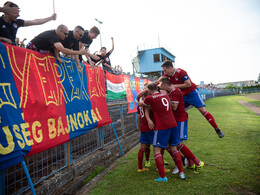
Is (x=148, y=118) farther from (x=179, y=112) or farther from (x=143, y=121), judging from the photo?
(x=179, y=112)

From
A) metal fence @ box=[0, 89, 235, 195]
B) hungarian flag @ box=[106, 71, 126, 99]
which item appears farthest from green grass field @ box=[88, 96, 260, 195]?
hungarian flag @ box=[106, 71, 126, 99]

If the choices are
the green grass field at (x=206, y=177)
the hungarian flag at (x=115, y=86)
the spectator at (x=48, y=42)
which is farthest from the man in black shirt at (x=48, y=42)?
the green grass field at (x=206, y=177)

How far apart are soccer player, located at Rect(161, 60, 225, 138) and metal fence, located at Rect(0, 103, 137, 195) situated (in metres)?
2.51

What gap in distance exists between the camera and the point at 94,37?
15.9ft

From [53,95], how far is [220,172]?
3714 mm

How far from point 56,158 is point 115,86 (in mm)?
3591

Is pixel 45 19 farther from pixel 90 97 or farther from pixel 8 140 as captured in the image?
pixel 8 140

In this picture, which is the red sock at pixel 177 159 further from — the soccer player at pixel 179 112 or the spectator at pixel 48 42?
the spectator at pixel 48 42

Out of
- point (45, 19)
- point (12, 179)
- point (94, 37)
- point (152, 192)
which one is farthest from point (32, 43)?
point (152, 192)

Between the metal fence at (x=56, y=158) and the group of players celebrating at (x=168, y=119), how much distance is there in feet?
5.20

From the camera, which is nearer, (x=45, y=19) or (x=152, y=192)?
(x=152, y=192)

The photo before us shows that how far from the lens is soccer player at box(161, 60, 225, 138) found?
4232 millimetres

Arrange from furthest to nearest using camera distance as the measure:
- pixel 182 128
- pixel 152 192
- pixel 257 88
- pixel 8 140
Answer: pixel 257 88, pixel 182 128, pixel 152 192, pixel 8 140

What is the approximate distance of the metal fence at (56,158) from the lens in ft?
8.92
